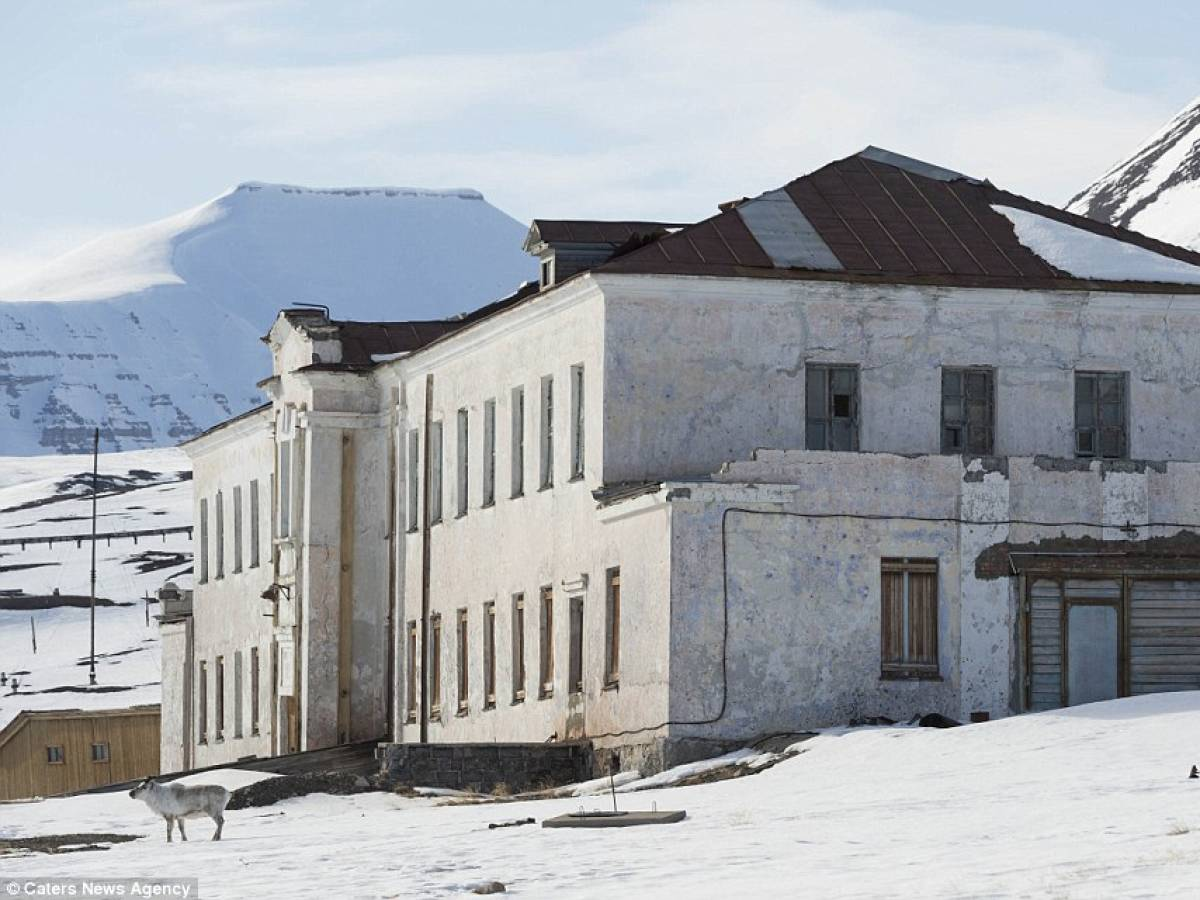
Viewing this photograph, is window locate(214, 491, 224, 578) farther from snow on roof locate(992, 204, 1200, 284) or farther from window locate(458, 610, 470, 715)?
snow on roof locate(992, 204, 1200, 284)

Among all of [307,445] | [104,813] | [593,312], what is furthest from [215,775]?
[307,445]

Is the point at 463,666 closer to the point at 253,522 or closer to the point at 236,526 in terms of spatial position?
the point at 253,522

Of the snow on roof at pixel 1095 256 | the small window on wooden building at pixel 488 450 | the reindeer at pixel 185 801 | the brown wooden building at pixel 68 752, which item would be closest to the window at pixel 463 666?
the small window on wooden building at pixel 488 450

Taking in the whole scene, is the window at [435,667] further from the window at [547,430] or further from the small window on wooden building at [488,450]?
the window at [547,430]

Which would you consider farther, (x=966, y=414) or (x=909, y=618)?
(x=966, y=414)

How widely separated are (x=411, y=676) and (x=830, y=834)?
25.7 meters

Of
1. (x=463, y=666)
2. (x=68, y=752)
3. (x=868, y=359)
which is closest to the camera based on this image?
(x=868, y=359)

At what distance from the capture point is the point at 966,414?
42344 millimetres

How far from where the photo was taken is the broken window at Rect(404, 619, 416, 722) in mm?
50281

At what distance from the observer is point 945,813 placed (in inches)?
1053

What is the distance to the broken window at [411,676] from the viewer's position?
50281mm

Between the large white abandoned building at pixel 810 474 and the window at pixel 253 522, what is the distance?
405 inches

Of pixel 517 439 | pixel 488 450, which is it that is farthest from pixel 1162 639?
pixel 488 450

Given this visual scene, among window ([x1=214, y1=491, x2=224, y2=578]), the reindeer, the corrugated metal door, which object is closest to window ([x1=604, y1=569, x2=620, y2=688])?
the corrugated metal door
